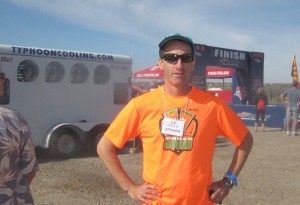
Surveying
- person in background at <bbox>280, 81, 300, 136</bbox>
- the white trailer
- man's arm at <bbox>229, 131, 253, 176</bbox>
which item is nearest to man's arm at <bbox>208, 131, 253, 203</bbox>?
man's arm at <bbox>229, 131, 253, 176</bbox>

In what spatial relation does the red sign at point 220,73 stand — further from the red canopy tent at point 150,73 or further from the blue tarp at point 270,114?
the blue tarp at point 270,114

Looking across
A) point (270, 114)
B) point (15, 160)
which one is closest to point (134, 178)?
point (15, 160)

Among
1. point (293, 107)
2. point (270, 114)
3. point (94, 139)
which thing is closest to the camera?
point (94, 139)

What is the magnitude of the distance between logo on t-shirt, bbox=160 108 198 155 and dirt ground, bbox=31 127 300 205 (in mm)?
3941

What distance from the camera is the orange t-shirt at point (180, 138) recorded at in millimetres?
2588

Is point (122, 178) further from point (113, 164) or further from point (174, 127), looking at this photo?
point (174, 127)

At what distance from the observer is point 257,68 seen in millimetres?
21703

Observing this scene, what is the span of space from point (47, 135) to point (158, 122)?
764cm

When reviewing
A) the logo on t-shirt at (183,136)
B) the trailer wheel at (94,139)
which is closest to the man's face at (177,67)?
the logo on t-shirt at (183,136)

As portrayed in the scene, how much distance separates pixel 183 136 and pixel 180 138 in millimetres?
24

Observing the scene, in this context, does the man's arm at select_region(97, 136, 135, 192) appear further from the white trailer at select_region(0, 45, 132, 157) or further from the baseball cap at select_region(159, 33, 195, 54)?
the white trailer at select_region(0, 45, 132, 157)

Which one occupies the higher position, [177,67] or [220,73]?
[220,73]

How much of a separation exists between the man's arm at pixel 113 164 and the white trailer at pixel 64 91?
6874mm

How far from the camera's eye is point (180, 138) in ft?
8.64
